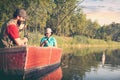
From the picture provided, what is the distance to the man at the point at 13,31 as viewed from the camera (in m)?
11.9

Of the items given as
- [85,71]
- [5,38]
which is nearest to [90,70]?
[85,71]

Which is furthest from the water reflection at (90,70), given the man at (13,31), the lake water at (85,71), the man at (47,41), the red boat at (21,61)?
the man at (13,31)

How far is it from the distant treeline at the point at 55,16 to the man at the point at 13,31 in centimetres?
1079

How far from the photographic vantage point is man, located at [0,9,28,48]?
1185cm

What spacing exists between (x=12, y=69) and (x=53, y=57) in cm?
505

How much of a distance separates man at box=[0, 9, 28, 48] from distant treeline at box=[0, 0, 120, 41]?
1079 cm

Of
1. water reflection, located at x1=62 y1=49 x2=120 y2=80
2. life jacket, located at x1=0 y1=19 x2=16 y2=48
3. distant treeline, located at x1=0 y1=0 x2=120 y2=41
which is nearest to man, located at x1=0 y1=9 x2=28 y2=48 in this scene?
life jacket, located at x1=0 y1=19 x2=16 y2=48

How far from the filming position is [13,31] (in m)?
11.8

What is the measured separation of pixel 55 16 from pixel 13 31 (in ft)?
202

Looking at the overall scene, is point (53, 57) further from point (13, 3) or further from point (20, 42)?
point (13, 3)

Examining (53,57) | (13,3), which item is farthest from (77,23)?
(53,57)

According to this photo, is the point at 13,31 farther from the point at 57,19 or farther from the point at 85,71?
the point at 57,19

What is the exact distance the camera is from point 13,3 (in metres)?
43.2

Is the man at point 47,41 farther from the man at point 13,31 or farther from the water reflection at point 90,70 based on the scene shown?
the man at point 13,31
